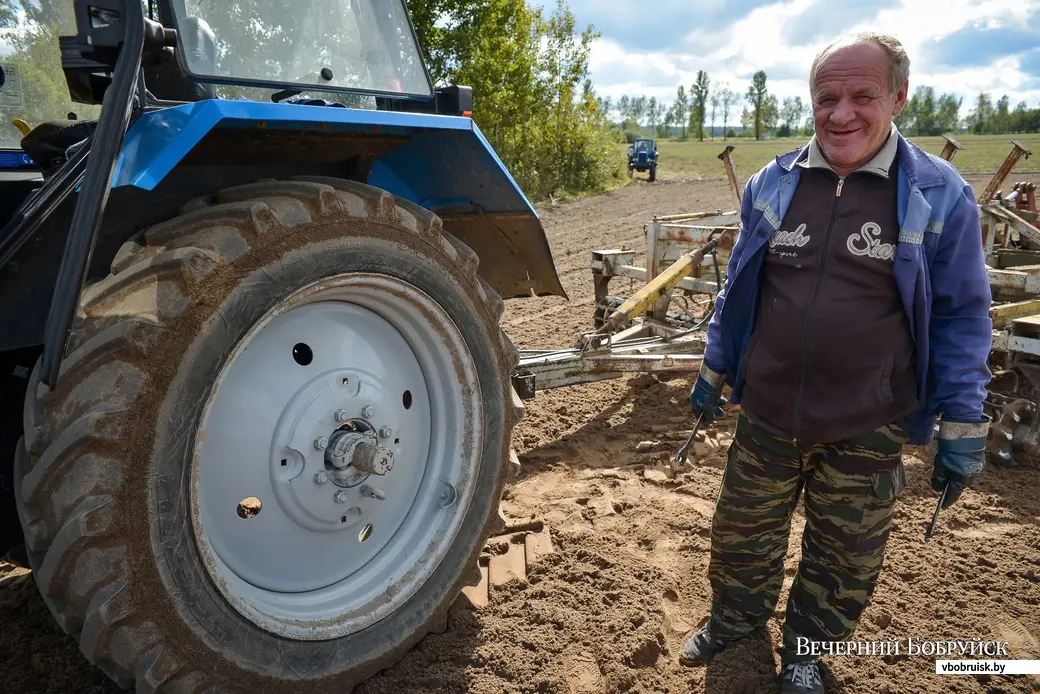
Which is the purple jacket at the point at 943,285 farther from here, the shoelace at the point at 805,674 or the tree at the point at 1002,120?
the tree at the point at 1002,120

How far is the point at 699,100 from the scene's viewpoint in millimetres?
81000

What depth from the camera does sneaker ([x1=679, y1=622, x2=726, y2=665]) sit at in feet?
7.85

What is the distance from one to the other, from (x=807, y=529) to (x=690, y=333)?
221 centimetres

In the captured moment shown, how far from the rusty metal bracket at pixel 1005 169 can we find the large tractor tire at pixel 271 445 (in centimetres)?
484

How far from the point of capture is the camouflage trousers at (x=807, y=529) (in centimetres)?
214

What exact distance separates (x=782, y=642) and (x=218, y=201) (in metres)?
2.33

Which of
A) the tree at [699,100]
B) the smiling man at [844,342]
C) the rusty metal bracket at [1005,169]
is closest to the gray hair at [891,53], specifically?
the smiling man at [844,342]

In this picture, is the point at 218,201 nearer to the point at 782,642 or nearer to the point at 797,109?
the point at 782,642

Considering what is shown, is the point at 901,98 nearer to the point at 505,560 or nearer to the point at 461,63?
the point at 505,560

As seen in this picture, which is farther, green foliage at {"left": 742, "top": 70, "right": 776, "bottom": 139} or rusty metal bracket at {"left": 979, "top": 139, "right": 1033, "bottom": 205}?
green foliage at {"left": 742, "top": 70, "right": 776, "bottom": 139}

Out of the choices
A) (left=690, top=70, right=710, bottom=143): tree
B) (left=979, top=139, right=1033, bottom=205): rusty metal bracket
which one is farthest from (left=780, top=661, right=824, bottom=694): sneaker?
(left=690, top=70, right=710, bottom=143): tree

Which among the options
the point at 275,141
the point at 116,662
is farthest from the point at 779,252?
the point at 116,662

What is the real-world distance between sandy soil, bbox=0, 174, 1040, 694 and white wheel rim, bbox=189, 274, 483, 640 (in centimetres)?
37

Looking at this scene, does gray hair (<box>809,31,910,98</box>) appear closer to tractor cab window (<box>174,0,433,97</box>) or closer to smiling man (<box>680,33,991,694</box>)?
smiling man (<box>680,33,991,694</box>)
